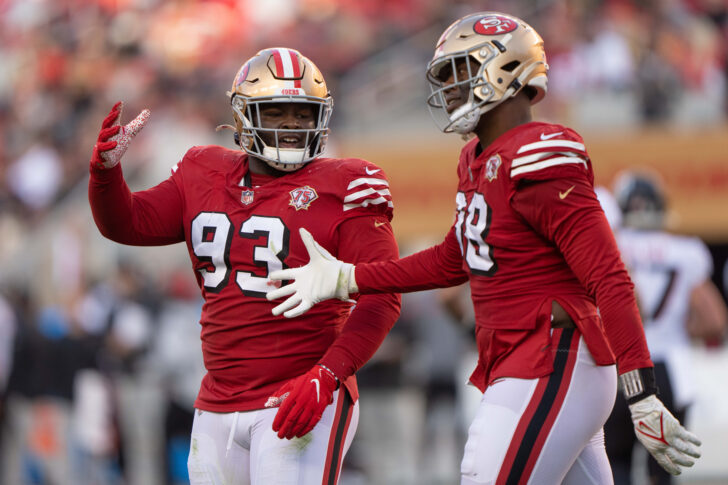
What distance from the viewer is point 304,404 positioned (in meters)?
3.33

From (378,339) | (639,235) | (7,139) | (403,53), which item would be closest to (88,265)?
(7,139)

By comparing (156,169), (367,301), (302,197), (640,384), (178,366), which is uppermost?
(156,169)

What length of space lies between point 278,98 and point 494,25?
76cm

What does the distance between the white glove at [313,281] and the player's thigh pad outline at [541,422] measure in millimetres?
605

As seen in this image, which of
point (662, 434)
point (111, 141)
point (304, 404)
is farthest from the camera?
point (111, 141)

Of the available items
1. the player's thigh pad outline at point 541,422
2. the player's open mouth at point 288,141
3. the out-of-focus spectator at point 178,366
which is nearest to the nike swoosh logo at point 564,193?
the player's thigh pad outline at point 541,422

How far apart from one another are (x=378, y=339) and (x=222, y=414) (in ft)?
1.85

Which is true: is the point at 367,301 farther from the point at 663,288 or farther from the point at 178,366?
the point at 178,366

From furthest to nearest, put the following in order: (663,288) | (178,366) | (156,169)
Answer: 1. (156,169)
2. (178,366)
3. (663,288)

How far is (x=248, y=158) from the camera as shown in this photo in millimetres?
3846

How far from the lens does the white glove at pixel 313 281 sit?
343cm

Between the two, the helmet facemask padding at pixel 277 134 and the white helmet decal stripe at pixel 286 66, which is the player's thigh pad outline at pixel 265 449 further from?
the white helmet decal stripe at pixel 286 66

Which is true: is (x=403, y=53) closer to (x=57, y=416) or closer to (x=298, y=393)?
(x=57, y=416)

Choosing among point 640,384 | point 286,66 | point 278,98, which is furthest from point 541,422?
point 286,66
